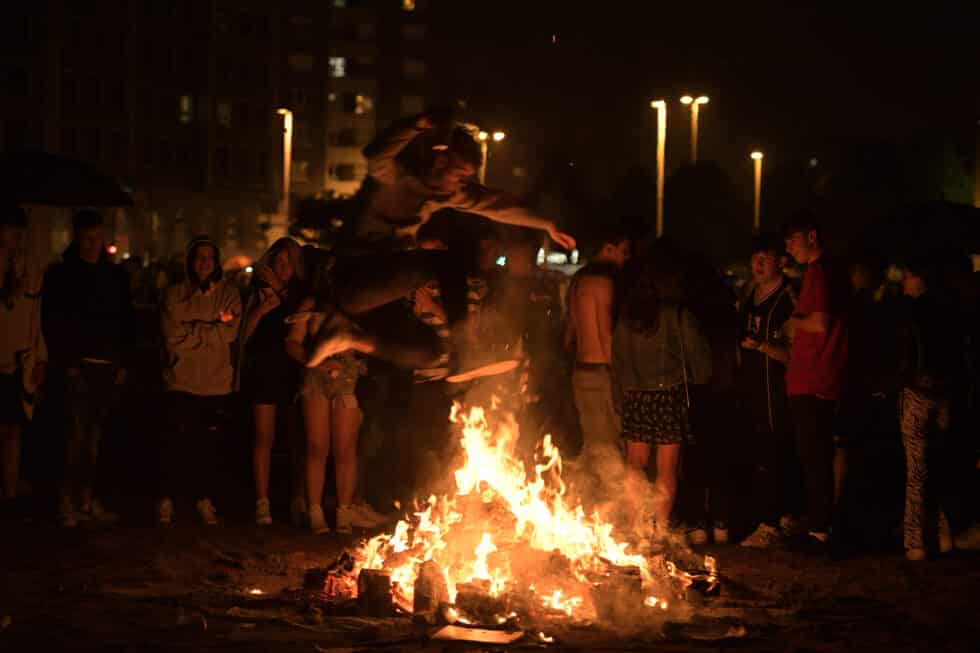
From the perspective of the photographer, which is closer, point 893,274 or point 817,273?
point 817,273

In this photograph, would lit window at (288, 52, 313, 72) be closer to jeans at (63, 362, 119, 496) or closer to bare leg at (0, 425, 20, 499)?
bare leg at (0, 425, 20, 499)

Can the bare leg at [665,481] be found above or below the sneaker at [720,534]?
above

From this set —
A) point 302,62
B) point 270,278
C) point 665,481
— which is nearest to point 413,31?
point 302,62

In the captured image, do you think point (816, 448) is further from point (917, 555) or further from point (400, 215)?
point (400, 215)

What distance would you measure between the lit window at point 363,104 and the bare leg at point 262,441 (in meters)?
86.7

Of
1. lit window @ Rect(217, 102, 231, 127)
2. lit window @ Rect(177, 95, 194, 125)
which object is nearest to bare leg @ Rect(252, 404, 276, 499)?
lit window @ Rect(177, 95, 194, 125)

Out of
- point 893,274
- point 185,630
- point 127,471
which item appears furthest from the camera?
point 893,274

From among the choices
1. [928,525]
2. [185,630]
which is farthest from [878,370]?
[185,630]

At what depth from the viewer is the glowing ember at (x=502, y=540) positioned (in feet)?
22.4

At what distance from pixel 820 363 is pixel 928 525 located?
1.27m

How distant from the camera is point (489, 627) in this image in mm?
6305

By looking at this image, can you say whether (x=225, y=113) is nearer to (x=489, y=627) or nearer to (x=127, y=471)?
(x=127, y=471)

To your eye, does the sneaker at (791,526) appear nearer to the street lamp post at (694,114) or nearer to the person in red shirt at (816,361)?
the person in red shirt at (816,361)

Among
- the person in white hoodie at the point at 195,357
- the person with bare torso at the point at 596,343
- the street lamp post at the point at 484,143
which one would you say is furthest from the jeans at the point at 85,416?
the person with bare torso at the point at 596,343
